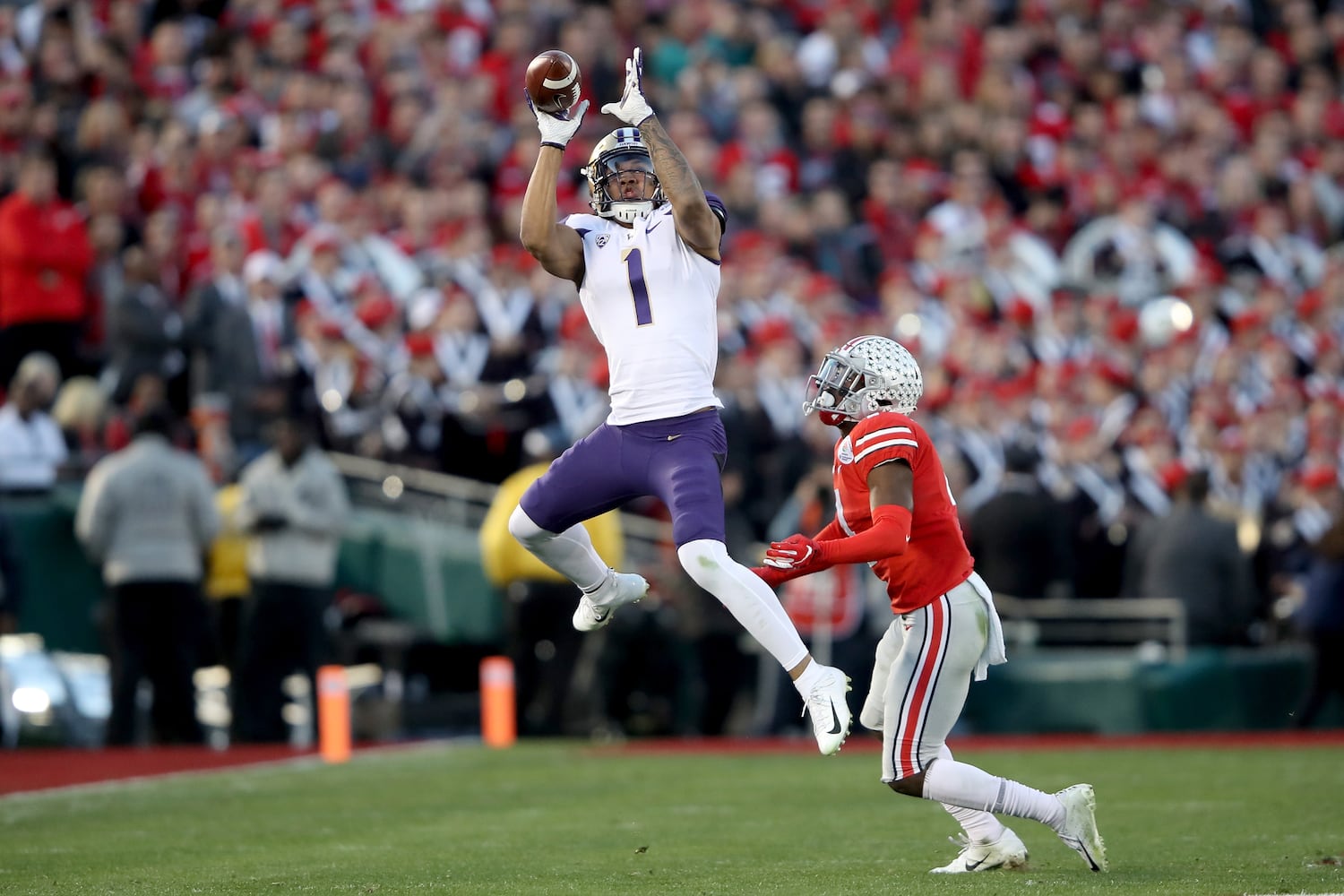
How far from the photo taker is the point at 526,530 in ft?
23.6

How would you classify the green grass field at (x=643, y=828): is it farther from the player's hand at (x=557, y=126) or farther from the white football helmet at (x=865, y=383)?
the player's hand at (x=557, y=126)

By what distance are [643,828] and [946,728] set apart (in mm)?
2186

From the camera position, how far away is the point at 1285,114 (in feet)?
71.1

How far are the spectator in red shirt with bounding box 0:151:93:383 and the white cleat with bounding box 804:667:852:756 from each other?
8.65 m

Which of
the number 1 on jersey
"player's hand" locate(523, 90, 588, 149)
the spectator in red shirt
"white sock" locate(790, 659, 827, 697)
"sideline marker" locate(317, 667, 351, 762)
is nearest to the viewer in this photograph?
"white sock" locate(790, 659, 827, 697)

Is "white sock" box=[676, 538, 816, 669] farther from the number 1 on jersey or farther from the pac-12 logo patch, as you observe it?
the number 1 on jersey

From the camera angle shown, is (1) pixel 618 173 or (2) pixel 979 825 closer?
(2) pixel 979 825

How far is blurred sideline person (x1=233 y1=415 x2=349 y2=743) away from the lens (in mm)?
12953

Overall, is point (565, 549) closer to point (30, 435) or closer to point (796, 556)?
point (796, 556)

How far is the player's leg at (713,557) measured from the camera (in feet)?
22.4

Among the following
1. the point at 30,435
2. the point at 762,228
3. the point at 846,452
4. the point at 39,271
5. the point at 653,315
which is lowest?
the point at 846,452

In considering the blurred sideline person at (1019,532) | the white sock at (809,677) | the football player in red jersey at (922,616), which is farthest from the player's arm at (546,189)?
the blurred sideline person at (1019,532)

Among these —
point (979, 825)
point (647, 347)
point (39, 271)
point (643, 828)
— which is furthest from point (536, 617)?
point (979, 825)

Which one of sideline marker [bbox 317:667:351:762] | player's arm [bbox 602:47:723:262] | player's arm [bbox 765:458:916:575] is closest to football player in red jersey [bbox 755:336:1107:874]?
player's arm [bbox 765:458:916:575]
